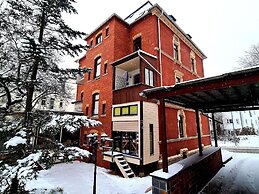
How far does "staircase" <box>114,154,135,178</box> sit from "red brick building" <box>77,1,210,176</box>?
0.31 meters

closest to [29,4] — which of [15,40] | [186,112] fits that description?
[15,40]

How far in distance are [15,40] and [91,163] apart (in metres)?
11.2

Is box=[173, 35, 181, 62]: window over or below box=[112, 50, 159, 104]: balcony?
over

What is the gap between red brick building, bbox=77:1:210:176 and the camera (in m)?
9.91

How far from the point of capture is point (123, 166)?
9336 mm

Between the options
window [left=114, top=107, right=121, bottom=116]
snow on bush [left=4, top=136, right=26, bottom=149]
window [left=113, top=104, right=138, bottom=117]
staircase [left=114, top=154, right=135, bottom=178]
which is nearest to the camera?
snow on bush [left=4, top=136, right=26, bottom=149]

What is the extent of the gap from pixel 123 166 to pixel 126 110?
3582 millimetres

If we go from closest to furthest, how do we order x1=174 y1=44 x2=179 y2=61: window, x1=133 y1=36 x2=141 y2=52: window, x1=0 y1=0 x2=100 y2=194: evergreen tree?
x1=0 y1=0 x2=100 y2=194: evergreen tree, x1=133 y1=36 x2=141 y2=52: window, x1=174 y1=44 x2=179 y2=61: window

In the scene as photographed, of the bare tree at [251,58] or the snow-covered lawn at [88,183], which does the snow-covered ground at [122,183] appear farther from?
the bare tree at [251,58]

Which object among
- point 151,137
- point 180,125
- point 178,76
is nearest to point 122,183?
point 151,137

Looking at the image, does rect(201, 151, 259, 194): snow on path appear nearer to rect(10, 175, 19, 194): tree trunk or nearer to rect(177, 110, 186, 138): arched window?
rect(177, 110, 186, 138): arched window

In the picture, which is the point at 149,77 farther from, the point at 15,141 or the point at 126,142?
the point at 15,141

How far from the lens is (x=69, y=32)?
20.1 ft

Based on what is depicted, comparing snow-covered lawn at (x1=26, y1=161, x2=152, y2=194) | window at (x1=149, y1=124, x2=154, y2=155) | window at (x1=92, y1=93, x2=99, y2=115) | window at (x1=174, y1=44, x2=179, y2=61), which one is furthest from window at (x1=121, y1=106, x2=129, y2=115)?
window at (x1=174, y1=44, x2=179, y2=61)
